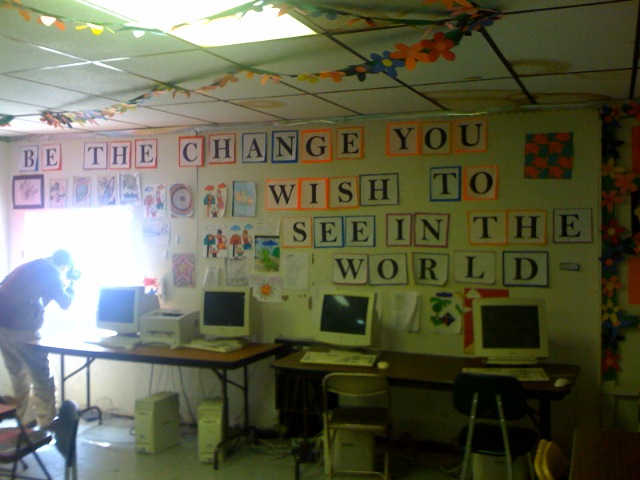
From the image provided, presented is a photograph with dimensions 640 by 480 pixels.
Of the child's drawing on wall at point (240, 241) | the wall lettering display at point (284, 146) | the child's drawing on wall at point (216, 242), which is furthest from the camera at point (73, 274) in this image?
the wall lettering display at point (284, 146)

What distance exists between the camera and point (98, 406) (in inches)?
223

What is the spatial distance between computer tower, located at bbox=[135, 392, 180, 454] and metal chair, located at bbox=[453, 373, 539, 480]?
2.18 m

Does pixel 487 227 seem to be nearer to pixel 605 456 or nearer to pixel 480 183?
pixel 480 183

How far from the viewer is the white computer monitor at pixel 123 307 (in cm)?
505

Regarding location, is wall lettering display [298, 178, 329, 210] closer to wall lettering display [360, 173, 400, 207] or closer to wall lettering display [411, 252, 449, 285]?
wall lettering display [360, 173, 400, 207]

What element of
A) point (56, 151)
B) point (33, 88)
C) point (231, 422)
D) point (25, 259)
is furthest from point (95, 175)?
point (231, 422)

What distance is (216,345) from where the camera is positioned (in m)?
4.69

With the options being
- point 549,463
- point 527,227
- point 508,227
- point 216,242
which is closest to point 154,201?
point 216,242

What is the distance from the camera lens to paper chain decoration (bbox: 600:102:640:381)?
403 cm

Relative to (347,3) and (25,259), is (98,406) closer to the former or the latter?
(25,259)

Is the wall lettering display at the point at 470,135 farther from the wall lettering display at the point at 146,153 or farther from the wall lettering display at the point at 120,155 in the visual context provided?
the wall lettering display at the point at 120,155

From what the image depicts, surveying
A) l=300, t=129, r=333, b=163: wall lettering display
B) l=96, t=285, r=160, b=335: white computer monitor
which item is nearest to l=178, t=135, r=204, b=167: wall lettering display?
l=300, t=129, r=333, b=163: wall lettering display

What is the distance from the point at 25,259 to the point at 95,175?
111 centimetres

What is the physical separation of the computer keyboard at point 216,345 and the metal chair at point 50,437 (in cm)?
117
